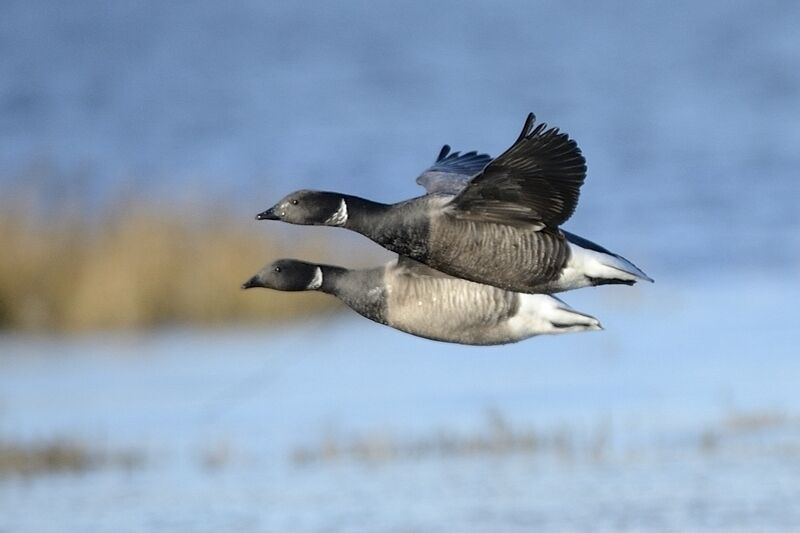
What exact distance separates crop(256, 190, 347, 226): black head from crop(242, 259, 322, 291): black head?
0.58 m

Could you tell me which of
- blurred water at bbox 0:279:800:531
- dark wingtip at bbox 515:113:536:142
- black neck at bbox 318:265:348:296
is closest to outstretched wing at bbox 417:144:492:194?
black neck at bbox 318:265:348:296

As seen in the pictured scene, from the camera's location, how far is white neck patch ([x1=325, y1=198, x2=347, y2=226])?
7094 mm

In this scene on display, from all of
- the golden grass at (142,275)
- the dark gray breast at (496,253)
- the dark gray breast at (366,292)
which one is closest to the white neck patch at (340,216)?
the dark gray breast at (496,253)

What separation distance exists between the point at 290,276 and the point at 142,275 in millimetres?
9794

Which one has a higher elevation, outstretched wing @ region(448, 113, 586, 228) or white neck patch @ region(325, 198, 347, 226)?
outstretched wing @ region(448, 113, 586, 228)

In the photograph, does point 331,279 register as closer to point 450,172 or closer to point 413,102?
point 450,172

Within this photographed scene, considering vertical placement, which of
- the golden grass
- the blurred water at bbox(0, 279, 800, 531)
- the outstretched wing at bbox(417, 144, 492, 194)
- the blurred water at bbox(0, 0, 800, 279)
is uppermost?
the blurred water at bbox(0, 0, 800, 279)

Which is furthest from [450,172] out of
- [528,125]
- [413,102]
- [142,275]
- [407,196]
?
[413,102]

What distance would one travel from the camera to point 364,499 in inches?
419

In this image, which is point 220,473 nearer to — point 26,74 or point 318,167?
point 318,167

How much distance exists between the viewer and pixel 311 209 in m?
7.21

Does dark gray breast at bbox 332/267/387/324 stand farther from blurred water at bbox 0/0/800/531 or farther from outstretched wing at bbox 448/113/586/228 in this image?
blurred water at bbox 0/0/800/531

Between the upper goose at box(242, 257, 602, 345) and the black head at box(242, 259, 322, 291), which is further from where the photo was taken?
→ the black head at box(242, 259, 322, 291)

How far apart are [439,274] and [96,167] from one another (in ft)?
57.8
